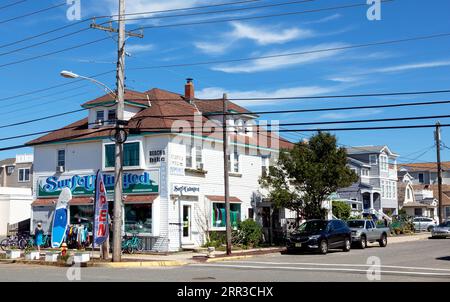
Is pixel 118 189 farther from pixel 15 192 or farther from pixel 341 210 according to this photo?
pixel 15 192

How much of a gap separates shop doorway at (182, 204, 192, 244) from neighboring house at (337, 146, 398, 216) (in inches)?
1366

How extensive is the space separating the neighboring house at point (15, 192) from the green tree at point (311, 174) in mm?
18756

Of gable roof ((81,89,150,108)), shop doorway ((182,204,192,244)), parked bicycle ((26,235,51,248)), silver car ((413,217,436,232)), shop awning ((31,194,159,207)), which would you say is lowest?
silver car ((413,217,436,232))

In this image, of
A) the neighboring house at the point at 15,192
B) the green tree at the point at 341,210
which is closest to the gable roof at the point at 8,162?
the neighboring house at the point at 15,192

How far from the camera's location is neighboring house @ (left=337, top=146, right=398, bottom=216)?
62975 millimetres

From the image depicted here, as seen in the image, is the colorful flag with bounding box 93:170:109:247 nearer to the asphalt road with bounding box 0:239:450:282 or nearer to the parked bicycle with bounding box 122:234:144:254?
the asphalt road with bounding box 0:239:450:282

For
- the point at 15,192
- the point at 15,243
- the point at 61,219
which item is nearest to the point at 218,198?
the point at 61,219

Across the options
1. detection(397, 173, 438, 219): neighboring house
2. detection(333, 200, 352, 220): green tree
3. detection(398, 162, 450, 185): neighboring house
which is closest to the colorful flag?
detection(333, 200, 352, 220): green tree

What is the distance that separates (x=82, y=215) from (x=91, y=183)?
196cm

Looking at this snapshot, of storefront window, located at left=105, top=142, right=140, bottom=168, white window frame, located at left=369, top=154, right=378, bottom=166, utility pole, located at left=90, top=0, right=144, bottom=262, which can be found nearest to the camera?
utility pole, located at left=90, top=0, right=144, bottom=262

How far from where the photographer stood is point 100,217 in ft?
82.2

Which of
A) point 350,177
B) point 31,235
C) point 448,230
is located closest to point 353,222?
point 350,177
